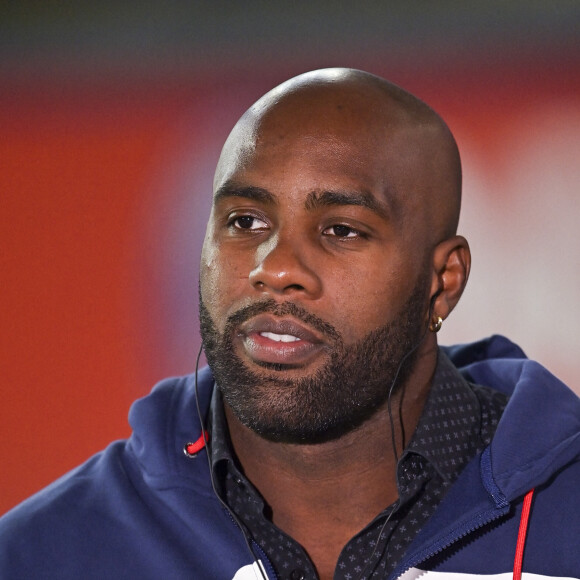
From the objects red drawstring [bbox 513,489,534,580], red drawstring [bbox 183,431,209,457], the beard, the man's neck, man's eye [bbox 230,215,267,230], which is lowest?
red drawstring [bbox 513,489,534,580]

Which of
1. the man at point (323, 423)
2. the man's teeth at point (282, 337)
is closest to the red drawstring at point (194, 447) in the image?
the man at point (323, 423)

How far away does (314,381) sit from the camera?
163 cm

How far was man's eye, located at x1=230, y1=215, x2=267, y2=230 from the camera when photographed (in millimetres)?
1708

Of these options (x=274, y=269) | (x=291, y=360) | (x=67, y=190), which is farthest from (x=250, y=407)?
(x=67, y=190)

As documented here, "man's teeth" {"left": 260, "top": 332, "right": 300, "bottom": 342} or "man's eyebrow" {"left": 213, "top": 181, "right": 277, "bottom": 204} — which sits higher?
"man's eyebrow" {"left": 213, "top": 181, "right": 277, "bottom": 204}

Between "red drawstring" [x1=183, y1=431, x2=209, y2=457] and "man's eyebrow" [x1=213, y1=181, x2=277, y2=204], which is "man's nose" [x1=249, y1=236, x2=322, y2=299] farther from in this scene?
"red drawstring" [x1=183, y1=431, x2=209, y2=457]

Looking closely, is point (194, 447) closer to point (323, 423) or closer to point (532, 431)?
point (323, 423)

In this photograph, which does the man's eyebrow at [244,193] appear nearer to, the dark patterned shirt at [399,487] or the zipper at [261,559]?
the dark patterned shirt at [399,487]

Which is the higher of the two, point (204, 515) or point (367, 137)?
point (367, 137)

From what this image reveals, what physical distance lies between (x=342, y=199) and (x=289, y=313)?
8.2 inches

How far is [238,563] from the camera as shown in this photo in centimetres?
161

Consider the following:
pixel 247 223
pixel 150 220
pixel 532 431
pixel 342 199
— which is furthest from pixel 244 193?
pixel 150 220

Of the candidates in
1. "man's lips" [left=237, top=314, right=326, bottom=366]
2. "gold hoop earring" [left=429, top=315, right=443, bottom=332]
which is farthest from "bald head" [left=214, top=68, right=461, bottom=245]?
"man's lips" [left=237, top=314, right=326, bottom=366]

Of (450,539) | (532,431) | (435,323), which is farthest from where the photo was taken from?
(435,323)
